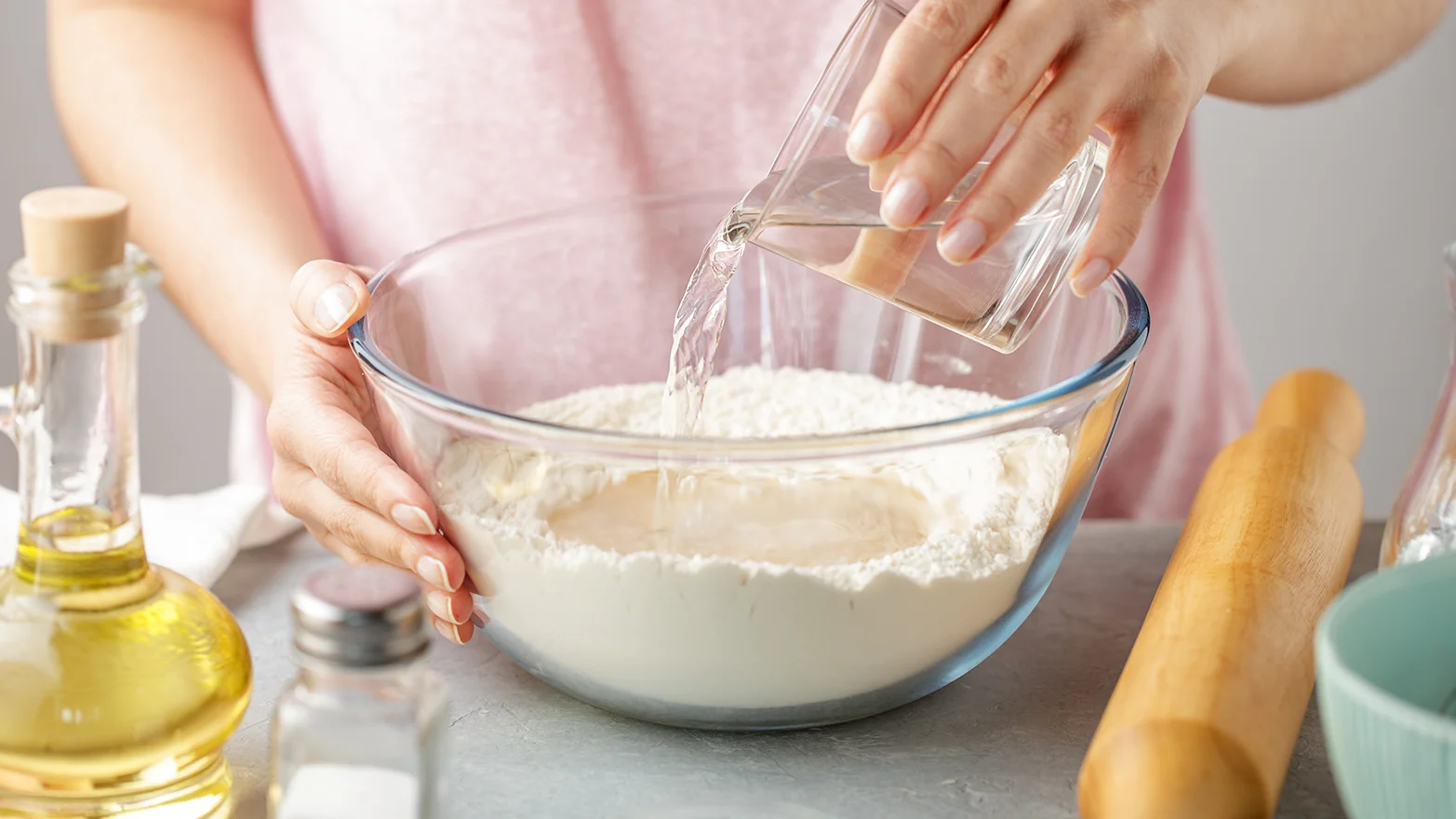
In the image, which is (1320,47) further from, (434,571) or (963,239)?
(434,571)

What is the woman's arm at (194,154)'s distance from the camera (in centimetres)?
111

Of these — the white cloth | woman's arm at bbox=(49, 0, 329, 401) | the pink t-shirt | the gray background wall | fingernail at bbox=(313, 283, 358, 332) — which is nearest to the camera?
fingernail at bbox=(313, 283, 358, 332)

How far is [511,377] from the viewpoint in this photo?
1079mm

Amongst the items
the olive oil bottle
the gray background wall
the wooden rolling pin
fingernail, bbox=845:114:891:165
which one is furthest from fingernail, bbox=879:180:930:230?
the gray background wall

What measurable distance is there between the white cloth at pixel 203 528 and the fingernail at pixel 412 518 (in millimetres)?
252

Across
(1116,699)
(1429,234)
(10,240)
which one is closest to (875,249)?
(1116,699)

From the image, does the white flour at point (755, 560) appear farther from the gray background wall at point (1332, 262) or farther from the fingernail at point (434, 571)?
the gray background wall at point (1332, 262)

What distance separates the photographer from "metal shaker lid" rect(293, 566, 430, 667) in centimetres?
52

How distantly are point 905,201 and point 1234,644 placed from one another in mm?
263

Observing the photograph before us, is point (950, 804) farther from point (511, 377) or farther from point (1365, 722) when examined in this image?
point (511, 377)

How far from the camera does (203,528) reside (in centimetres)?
100

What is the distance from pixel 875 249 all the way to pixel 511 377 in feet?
1.20

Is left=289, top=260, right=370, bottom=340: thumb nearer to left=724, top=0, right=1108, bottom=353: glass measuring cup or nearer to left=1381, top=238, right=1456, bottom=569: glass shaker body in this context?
left=724, top=0, right=1108, bottom=353: glass measuring cup

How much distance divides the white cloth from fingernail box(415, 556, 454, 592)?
0.25m
